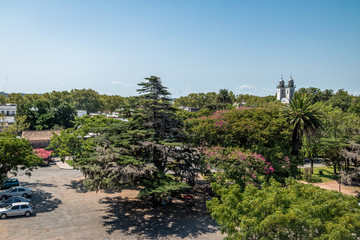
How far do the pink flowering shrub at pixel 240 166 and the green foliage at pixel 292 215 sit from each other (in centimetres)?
678

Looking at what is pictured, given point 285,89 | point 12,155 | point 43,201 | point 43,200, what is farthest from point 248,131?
point 285,89

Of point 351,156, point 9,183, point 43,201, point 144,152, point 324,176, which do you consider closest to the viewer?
point 144,152

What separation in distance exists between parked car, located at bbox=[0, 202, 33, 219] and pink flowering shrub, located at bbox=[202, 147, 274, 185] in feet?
49.0

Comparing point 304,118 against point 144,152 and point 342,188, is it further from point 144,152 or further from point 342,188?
point 342,188

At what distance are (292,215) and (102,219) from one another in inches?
584

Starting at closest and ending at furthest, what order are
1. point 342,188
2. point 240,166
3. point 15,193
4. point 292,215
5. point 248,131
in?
1. point 292,215
2. point 240,166
3. point 248,131
4. point 15,193
5. point 342,188

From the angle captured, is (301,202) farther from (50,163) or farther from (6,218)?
(50,163)

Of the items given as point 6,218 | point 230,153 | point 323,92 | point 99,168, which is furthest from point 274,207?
point 323,92

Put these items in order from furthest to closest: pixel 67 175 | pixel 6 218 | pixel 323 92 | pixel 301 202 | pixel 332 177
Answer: pixel 323 92 → pixel 332 177 → pixel 67 175 → pixel 6 218 → pixel 301 202

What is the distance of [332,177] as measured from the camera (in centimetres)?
3409

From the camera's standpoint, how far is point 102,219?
740 inches

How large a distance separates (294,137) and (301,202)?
12.1m

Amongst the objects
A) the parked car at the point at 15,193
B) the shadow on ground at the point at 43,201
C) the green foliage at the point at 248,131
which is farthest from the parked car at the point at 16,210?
the green foliage at the point at 248,131

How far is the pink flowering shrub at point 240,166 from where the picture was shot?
762 inches
